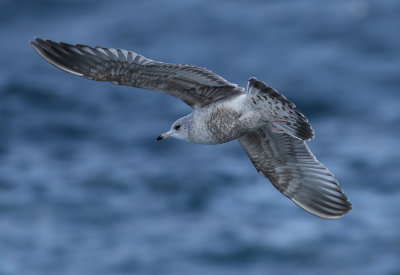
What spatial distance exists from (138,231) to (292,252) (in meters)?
4.47

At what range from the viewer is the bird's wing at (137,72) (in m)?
8.38

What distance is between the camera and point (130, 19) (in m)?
27.5

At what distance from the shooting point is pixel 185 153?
23953 millimetres

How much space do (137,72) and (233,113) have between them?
108 centimetres

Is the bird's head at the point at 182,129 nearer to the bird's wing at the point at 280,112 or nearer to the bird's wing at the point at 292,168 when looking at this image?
the bird's wing at the point at 292,168

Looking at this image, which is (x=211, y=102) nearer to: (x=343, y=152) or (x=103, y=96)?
(x=343, y=152)

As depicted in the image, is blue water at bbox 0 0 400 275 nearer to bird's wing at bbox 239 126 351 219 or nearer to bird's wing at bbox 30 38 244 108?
bird's wing at bbox 239 126 351 219

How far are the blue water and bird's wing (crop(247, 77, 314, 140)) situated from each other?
14.0 meters

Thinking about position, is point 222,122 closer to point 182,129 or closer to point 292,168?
point 182,129

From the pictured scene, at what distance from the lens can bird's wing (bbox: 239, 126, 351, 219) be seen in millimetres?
9219

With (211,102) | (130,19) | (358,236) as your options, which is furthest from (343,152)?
(211,102)

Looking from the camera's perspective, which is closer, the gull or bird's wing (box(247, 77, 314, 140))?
bird's wing (box(247, 77, 314, 140))

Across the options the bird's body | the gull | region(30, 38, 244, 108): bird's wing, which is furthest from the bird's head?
region(30, 38, 244, 108): bird's wing

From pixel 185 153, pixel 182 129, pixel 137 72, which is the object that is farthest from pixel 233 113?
pixel 185 153
